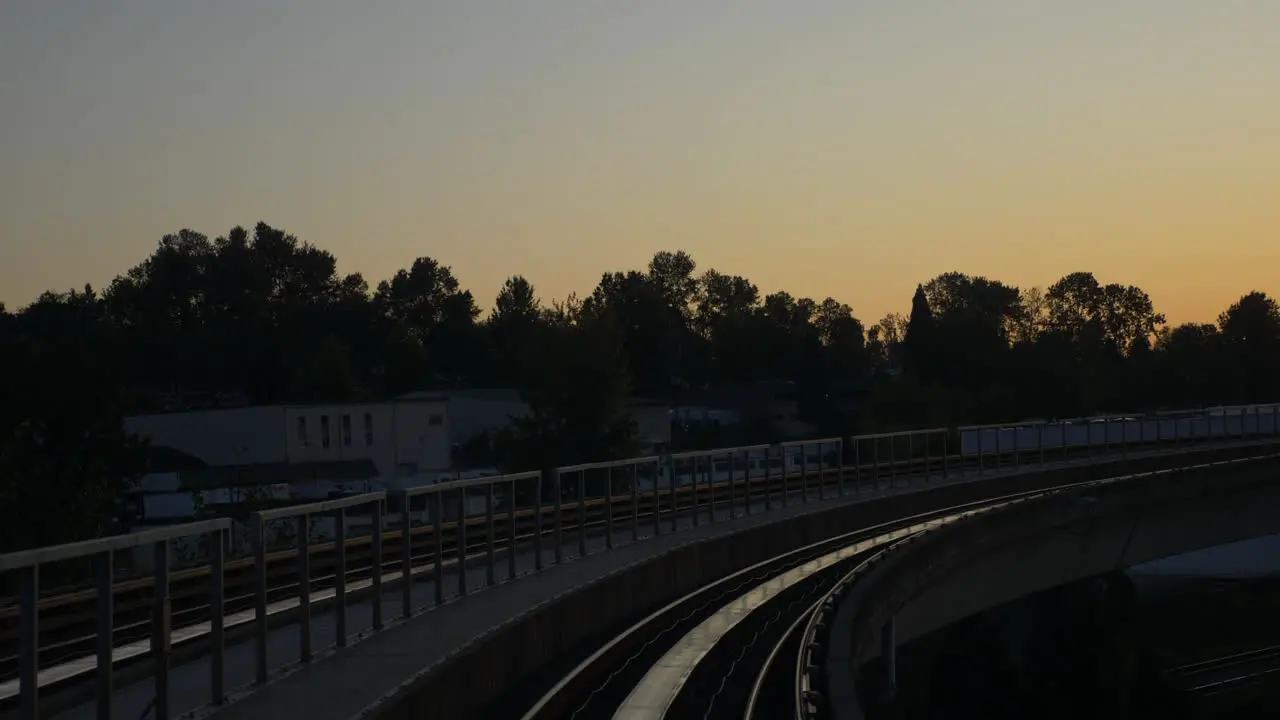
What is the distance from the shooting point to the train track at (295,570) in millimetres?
10016

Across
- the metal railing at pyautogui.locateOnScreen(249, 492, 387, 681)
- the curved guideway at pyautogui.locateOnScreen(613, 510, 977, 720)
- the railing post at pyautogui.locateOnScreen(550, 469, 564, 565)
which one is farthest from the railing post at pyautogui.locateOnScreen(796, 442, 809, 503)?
the metal railing at pyautogui.locateOnScreen(249, 492, 387, 681)

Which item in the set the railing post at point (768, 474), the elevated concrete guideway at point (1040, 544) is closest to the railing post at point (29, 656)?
the elevated concrete guideway at point (1040, 544)

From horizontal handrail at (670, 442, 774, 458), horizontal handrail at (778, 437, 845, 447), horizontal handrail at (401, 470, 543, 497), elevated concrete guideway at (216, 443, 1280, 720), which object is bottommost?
elevated concrete guideway at (216, 443, 1280, 720)

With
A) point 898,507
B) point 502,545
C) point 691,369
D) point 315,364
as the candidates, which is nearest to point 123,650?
point 502,545

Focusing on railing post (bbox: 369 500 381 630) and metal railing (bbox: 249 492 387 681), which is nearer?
metal railing (bbox: 249 492 387 681)

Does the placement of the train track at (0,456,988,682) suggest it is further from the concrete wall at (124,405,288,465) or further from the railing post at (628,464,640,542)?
the concrete wall at (124,405,288,465)

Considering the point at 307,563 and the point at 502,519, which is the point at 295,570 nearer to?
the point at 307,563

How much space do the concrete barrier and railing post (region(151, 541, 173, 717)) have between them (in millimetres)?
1731

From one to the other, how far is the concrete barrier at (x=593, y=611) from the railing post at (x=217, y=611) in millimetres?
1114

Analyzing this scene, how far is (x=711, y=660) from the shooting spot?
19.9 m

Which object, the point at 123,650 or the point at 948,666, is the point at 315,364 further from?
the point at 123,650

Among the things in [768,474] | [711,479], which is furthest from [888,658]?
[768,474]

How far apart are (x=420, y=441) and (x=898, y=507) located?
51482mm

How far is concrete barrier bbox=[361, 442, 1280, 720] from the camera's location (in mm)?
14273
